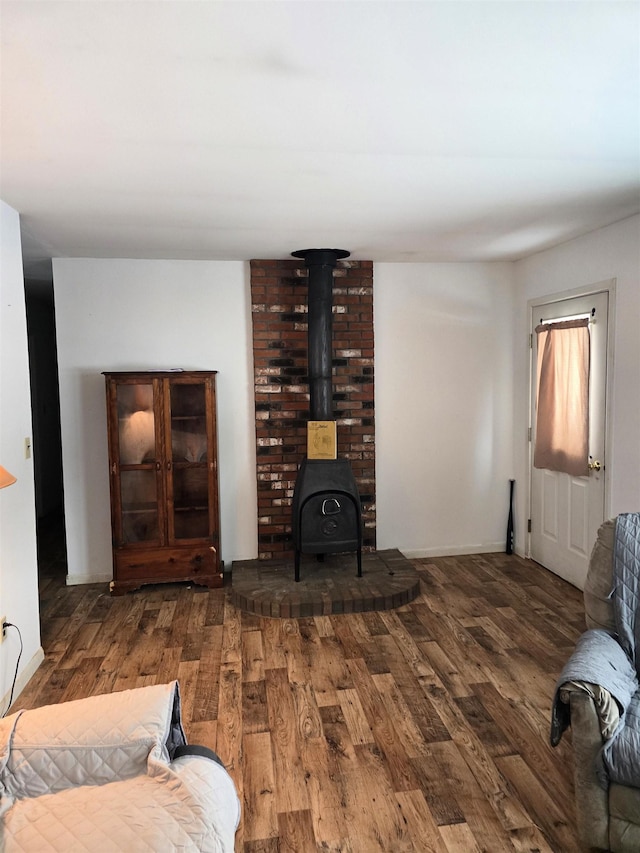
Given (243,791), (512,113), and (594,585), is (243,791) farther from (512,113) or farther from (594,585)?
(512,113)

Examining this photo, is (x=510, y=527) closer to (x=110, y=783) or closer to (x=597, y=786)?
(x=597, y=786)

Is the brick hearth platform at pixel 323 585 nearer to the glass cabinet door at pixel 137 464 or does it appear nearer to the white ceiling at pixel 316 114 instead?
the glass cabinet door at pixel 137 464

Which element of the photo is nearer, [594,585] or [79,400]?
[594,585]

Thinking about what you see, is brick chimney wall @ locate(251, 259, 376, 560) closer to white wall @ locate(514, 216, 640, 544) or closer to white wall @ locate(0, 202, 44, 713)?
white wall @ locate(514, 216, 640, 544)

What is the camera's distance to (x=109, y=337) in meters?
4.34

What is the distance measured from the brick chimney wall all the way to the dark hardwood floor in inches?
33.3

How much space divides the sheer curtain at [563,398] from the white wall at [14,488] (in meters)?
3.41

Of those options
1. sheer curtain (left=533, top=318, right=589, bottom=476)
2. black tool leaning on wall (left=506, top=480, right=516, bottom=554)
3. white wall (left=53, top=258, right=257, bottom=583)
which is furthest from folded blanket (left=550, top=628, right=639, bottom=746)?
white wall (left=53, top=258, right=257, bottom=583)

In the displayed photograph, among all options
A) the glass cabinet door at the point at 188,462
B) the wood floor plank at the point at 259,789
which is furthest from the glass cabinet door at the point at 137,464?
the wood floor plank at the point at 259,789

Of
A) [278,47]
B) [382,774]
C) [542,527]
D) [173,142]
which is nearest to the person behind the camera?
[278,47]

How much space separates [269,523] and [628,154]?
11.0 feet

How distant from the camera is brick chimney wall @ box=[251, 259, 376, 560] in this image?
14.6 feet

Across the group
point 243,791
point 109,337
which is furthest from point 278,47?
point 109,337

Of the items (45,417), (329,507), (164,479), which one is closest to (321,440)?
(329,507)
